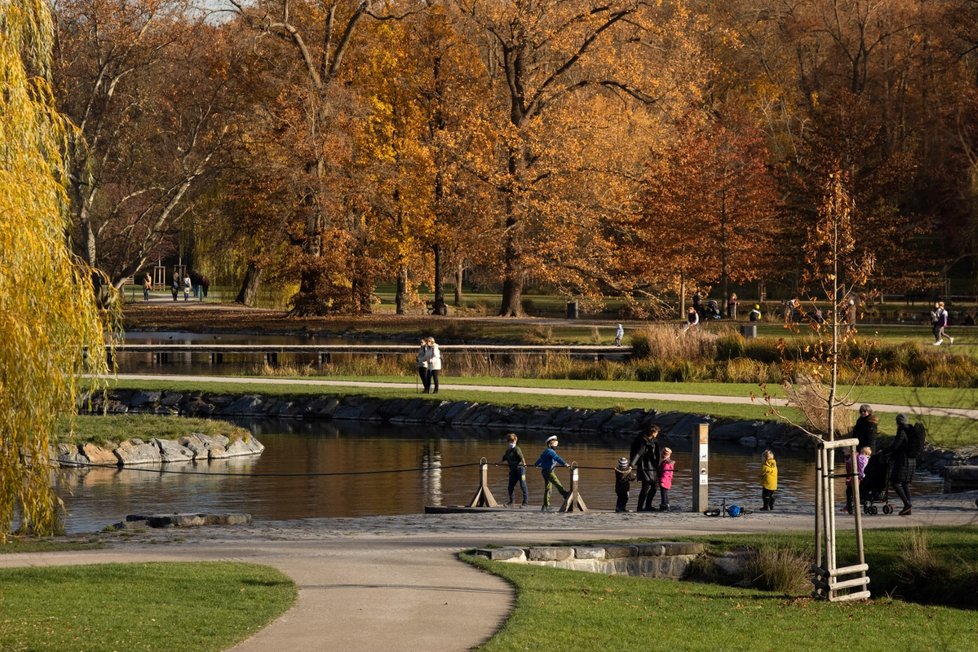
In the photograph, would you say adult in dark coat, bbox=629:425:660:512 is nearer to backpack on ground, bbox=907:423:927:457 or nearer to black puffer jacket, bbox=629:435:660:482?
black puffer jacket, bbox=629:435:660:482

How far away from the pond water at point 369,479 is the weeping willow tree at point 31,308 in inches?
→ 275

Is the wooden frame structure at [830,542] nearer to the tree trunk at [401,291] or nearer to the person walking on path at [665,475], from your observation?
the person walking on path at [665,475]

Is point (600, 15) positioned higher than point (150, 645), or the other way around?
point (600, 15)

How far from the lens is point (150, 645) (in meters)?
11.2

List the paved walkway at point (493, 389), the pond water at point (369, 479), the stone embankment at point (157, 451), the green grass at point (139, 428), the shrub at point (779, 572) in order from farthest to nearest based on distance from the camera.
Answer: the paved walkway at point (493, 389)
the green grass at point (139, 428)
the stone embankment at point (157, 451)
the pond water at point (369, 479)
the shrub at point (779, 572)

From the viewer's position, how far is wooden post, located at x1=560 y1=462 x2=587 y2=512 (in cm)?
2173

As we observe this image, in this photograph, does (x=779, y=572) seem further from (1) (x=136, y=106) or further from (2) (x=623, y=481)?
(1) (x=136, y=106)

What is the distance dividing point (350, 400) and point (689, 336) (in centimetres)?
1238

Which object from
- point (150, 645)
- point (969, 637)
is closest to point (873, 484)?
point (969, 637)

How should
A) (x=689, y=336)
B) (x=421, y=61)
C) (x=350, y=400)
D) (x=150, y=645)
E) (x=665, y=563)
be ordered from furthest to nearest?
(x=421, y=61), (x=689, y=336), (x=350, y=400), (x=665, y=563), (x=150, y=645)

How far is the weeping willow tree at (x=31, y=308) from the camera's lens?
13.8 metres

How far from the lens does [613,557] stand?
16156 mm

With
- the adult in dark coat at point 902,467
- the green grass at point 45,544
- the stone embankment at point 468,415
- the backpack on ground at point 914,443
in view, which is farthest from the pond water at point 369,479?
the green grass at point 45,544

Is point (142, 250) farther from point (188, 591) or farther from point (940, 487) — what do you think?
point (188, 591)
